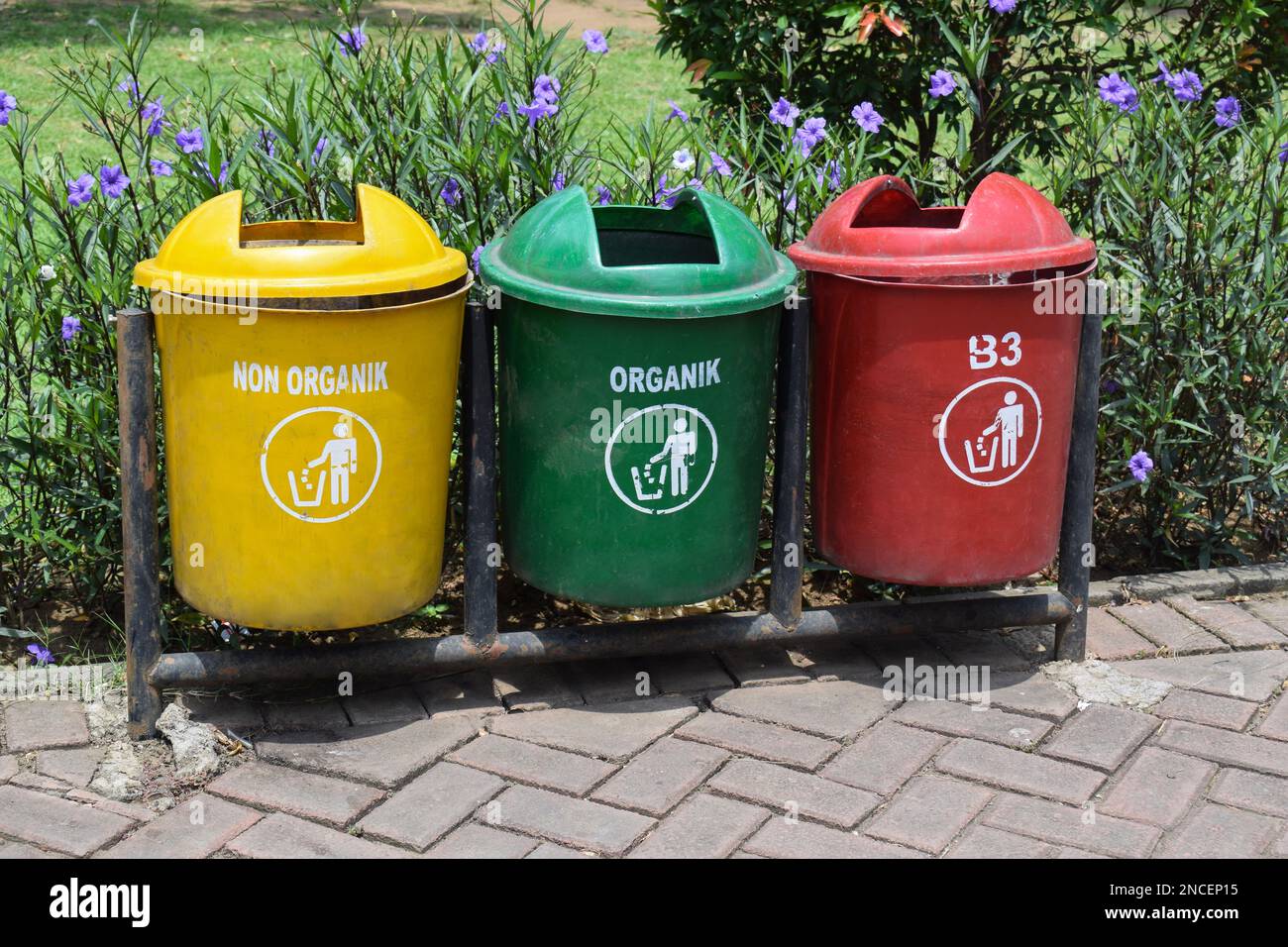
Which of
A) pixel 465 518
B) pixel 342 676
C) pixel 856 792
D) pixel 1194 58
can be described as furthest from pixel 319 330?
pixel 1194 58

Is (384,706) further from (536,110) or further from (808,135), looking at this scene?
(808,135)

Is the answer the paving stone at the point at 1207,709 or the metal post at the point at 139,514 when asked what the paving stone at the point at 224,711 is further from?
the paving stone at the point at 1207,709

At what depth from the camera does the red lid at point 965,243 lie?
330cm

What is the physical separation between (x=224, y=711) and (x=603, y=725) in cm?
87

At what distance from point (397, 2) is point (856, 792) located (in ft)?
41.4

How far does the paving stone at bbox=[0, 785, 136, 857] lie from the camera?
294 centimetres

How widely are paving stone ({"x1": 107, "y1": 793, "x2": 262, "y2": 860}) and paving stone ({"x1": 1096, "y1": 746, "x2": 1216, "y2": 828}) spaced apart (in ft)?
5.85

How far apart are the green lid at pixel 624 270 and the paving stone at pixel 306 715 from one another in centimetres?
106

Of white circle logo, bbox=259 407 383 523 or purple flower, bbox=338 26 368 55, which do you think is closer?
white circle logo, bbox=259 407 383 523

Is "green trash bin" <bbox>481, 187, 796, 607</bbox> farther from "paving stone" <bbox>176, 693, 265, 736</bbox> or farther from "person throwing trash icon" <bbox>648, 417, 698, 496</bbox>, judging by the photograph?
"paving stone" <bbox>176, 693, 265, 736</bbox>

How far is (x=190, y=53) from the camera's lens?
11.0m

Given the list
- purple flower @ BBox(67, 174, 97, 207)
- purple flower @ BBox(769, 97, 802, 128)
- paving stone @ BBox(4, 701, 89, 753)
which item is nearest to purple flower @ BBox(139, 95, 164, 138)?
purple flower @ BBox(67, 174, 97, 207)

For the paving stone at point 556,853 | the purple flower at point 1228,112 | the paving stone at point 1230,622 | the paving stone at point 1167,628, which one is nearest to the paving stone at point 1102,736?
the paving stone at point 1167,628

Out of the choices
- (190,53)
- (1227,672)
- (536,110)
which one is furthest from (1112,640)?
(190,53)
